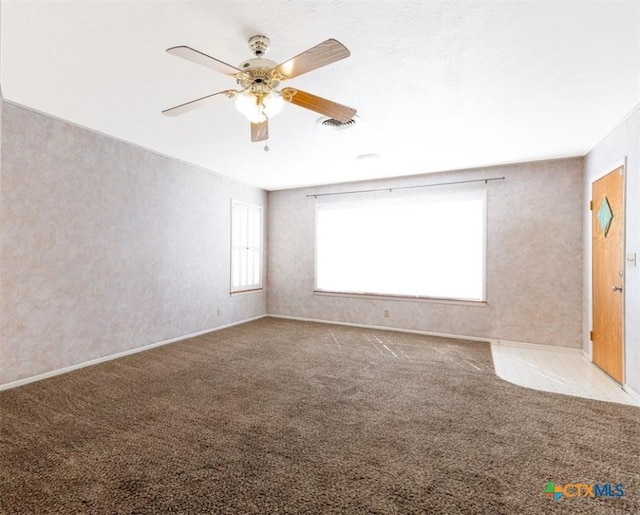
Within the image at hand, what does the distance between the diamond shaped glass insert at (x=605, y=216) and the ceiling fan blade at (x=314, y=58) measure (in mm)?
3377

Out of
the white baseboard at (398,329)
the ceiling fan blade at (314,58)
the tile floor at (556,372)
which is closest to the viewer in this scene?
the ceiling fan blade at (314,58)

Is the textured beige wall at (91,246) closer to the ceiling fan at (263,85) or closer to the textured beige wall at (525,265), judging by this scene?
the ceiling fan at (263,85)

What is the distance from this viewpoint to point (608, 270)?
3.32 metres

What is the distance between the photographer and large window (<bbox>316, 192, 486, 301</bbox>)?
4.73 metres

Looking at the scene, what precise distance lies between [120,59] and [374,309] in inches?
177

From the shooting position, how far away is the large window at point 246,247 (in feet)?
18.3

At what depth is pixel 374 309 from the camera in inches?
212

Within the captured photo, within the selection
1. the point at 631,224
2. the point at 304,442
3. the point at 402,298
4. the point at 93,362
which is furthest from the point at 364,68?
the point at 93,362

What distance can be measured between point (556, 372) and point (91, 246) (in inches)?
201

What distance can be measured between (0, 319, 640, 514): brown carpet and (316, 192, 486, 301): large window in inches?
69.0

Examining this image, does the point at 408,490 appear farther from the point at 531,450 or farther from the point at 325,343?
the point at 325,343

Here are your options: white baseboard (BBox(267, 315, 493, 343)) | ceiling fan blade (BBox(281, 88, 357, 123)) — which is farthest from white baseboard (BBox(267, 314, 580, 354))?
ceiling fan blade (BBox(281, 88, 357, 123))

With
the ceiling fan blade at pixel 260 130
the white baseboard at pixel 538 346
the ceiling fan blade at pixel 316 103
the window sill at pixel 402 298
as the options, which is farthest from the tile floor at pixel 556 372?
the ceiling fan blade at pixel 260 130

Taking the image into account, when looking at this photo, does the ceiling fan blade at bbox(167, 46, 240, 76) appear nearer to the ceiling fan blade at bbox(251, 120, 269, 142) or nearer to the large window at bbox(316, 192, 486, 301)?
the ceiling fan blade at bbox(251, 120, 269, 142)
